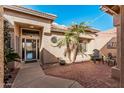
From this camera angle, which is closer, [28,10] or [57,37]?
[28,10]

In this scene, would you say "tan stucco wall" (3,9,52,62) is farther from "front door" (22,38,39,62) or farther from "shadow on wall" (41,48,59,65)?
"shadow on wall" (41,48,59,65)

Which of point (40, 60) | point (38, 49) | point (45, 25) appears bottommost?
point (40, 60)

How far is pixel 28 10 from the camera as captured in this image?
8891 mm

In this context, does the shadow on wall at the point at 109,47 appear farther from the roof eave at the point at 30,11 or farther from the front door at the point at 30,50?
the front door at the point at 30,50

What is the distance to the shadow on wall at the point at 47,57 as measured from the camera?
10328 mm

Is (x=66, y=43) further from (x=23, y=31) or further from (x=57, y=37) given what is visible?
(x=23, y=31)

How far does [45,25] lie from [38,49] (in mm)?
2227

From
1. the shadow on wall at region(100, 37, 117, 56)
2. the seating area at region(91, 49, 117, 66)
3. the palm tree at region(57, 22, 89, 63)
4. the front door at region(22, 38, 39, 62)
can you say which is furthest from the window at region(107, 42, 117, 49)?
the front door at region(22, 38, 39, 62)

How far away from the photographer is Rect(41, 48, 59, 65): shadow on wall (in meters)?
10.3

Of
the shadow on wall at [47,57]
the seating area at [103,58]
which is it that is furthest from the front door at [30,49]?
the seating area at [103,58]

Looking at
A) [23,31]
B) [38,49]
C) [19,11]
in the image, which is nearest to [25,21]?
[19,11]
